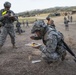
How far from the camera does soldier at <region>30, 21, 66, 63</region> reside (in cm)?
748

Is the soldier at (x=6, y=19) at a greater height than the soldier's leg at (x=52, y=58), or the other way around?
the soldier at (x=6, y=19)

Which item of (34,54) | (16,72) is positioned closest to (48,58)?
(16,72)

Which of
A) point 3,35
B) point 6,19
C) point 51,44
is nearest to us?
point 51,44

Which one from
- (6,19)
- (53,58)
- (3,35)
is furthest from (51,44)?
(6,19)

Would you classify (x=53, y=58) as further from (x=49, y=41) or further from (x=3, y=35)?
(x=3, y=35)

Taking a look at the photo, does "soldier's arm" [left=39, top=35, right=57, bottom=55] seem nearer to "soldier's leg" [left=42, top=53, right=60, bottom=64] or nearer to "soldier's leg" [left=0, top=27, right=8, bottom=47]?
"soldier's leg" [left=42, top=53, right=60, bottom=64]

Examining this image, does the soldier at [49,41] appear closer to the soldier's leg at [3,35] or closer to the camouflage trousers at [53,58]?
the camouflage trousers at [53,58]

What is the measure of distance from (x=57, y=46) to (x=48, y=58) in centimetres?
41

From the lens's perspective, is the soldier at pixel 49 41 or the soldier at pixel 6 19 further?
the soldier at pixel 6 19

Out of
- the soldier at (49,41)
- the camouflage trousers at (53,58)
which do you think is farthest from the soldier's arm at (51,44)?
the camouflage trousers at (53,58)

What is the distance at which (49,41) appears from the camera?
753 centimetres

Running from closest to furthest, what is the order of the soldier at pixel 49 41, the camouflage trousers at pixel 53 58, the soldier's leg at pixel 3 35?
the soldier at pixel 49 41 → the camouflage trousers at pixel 53 58 → the soldier's leg at pixel 3 35

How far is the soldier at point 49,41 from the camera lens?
748 centimetres

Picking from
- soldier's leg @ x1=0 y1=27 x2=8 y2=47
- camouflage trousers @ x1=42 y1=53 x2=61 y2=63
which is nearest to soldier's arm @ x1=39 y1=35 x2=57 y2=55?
camouflage trousers @ x1=42 y1=53 x2=61 y2=63
